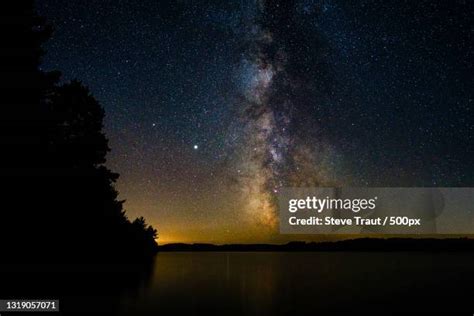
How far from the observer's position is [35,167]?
1814cm

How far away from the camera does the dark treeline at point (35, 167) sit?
17297 mm

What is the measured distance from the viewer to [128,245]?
33.6 metres

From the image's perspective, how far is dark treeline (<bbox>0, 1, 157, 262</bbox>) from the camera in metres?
17.3

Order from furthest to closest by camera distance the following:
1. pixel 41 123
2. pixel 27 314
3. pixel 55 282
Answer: pixel 41 123 → pixel 55 282 → pixel 27 314

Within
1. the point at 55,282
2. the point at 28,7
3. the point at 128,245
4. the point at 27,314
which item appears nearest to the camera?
the point at 27,314

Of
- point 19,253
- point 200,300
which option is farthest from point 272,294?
point 19,253

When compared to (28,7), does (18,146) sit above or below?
below

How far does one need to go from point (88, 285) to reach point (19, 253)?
2.90m

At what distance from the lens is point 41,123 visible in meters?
18.7

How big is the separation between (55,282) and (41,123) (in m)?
6.72

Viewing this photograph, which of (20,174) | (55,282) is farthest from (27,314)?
(20,174)

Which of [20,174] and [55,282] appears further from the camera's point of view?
[20,174]

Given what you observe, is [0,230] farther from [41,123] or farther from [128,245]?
[128,245]

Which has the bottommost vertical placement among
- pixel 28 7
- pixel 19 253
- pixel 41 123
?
pixel 19 253
